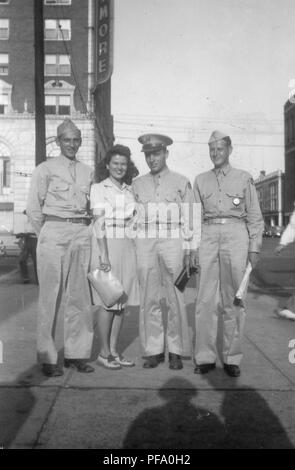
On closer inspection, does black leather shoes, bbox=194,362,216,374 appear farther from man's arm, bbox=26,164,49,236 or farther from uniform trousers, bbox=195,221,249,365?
man's arm, bbox=26,164,49,236

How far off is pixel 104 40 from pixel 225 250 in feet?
69.8

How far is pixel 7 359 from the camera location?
4664 mm

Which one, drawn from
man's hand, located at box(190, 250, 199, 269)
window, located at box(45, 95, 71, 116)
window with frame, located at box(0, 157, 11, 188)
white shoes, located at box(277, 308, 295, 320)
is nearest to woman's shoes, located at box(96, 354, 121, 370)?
man's hand, located at box(190, 250, 199, 269)

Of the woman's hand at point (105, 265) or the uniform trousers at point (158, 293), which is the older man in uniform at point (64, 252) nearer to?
the woman's hand at point (105, 265)

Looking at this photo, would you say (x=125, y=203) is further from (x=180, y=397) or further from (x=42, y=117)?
(x=42, y=117)

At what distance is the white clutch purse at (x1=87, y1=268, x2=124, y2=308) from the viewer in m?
4.24

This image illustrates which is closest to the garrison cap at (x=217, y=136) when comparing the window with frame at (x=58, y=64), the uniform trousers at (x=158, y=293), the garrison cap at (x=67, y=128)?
the uniform trousers at (x=158, y=293)

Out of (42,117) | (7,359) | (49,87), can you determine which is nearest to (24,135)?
(49,87)

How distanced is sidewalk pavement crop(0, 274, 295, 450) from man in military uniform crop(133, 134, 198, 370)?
23 cm

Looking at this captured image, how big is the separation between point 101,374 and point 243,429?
1.49 m

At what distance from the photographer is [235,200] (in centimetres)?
431

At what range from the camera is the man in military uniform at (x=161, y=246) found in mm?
4406

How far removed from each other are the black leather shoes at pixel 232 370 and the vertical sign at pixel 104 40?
18580 millimetres

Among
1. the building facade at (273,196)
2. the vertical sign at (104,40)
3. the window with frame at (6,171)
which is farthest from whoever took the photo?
the building facade at (273,196)
